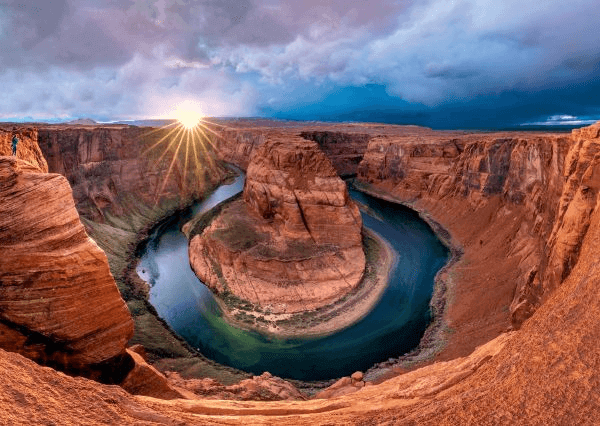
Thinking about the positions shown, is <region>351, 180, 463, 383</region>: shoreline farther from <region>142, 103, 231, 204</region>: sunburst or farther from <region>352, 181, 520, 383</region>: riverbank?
<region>142, 103, 231, 204</region>: sunburst

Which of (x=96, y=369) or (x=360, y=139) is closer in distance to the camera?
(x=96, y=369)

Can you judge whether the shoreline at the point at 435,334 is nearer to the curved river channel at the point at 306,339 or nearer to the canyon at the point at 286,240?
the curved river channel at the point at 306,339

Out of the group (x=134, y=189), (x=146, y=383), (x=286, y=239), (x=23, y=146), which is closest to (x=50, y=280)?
(x=146, y=383)

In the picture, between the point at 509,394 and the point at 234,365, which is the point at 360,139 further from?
the point at 509,394

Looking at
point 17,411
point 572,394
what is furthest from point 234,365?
point 572,394

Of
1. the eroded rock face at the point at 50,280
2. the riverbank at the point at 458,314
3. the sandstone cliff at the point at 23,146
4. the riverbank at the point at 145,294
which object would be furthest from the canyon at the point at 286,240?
the eroded rock face at the point at 50,280

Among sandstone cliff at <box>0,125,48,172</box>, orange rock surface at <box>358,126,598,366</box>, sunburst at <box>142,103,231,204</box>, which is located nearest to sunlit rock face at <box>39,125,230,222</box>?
sunburst at <box>142,103,231,204</box>
